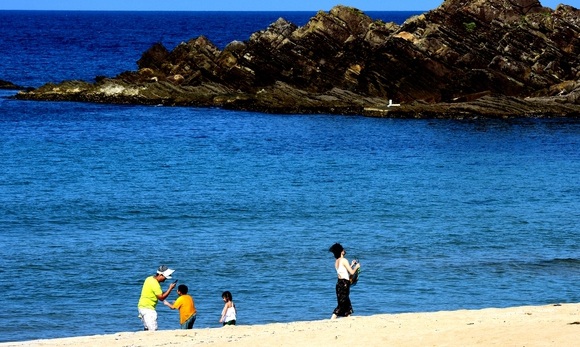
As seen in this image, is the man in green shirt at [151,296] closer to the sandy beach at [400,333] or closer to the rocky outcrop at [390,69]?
the sandy beach at [400,333]

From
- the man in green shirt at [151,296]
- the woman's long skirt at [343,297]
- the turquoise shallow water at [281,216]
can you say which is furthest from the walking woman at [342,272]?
the turquoise shallow water at [281,216]

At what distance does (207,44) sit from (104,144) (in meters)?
30.0

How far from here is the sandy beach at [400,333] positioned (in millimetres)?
19734

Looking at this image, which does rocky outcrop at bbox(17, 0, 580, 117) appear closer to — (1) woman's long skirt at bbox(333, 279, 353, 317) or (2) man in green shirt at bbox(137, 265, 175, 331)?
(1) woman's long skirt at bbox(333, 279, 353, 317)

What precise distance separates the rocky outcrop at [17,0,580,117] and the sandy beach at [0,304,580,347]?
49.3m

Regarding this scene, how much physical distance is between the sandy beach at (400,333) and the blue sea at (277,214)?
4393 mm

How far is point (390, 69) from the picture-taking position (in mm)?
76688

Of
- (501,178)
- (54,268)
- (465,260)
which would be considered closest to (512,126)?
(501,178)

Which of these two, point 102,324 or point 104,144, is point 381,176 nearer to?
point 104,144

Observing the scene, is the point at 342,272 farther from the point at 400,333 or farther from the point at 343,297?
the point at 400,333

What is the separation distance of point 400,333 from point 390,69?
5714cm

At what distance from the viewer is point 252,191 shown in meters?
45.9

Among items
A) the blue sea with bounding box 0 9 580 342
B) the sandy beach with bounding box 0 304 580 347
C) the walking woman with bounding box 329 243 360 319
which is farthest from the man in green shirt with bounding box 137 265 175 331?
the walking woman with bounding box 329 243 360 319

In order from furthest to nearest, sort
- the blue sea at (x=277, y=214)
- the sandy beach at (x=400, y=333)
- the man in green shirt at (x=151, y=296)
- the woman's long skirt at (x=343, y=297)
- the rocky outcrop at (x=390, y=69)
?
the rocky outcrop at (x=390, y=69) → the blue sea at (x=277, y=214) → the woman's long skirt at (x=343, y=297) → the man in green shirt at (x=151, y=296) → the sandy beach at (x=400, y=333)
